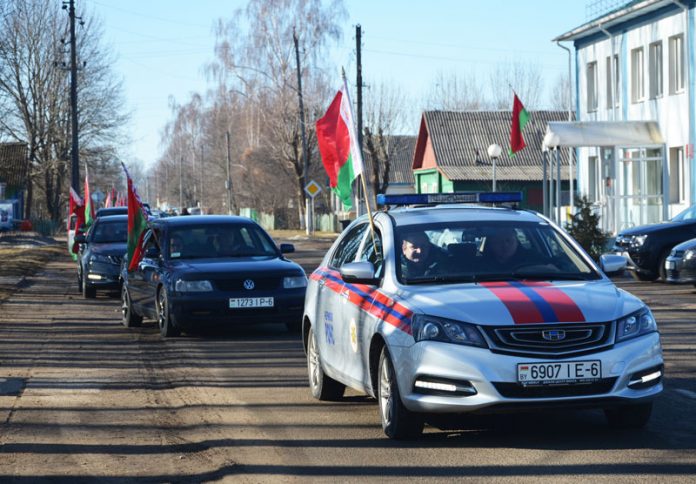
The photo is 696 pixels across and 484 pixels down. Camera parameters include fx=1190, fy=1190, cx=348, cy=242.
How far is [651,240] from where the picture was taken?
22516 millimetres

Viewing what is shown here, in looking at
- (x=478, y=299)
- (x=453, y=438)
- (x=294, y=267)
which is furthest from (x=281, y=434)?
(x=294, y=267)

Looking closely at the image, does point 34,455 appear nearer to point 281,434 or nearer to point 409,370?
point 281,434

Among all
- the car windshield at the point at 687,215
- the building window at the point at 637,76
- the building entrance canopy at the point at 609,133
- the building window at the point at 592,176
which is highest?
the building window at the point at 637,76

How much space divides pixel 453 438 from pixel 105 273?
1536 centimetres

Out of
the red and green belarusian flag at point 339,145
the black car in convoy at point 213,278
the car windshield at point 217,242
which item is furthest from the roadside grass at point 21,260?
the red and green belarusian flag at point 339,145

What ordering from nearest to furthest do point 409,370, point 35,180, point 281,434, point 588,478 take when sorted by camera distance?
point 588,478 < point 409,370 < point 281,434 < point 35,180

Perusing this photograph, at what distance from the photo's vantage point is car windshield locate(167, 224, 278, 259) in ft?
51.4

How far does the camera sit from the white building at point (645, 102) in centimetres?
3266

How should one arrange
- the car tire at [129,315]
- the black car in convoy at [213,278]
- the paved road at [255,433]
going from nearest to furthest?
the paved road at [255,433], the black car in convoy at [213,278], the car tire at [129,315]

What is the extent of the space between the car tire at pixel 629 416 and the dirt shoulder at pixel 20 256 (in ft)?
54.5

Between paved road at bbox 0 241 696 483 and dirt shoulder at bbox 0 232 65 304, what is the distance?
38.9 ft

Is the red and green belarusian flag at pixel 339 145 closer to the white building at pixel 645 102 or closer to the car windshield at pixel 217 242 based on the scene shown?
the car windshield at pixel 217 242

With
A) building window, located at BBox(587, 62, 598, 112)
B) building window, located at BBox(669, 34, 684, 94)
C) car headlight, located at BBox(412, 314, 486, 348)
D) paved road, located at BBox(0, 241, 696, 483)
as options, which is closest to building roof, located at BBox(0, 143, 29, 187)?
building window, located at BBox(587, 62, 598, 112)

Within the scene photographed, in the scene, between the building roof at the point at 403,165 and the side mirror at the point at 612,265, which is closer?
the side mirror at the point at 612,265
